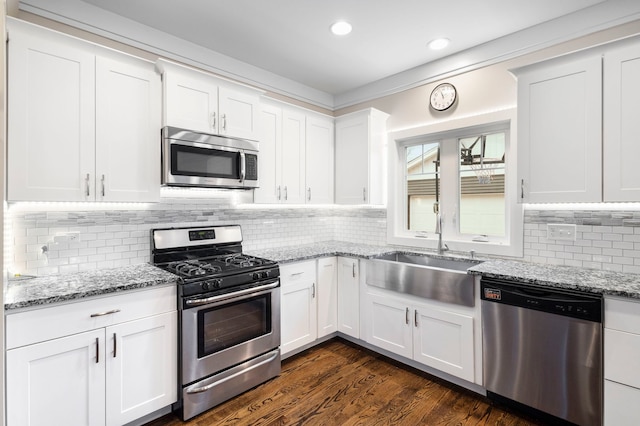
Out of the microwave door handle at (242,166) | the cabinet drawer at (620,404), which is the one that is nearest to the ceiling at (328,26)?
the microwave door handle at (242,166)

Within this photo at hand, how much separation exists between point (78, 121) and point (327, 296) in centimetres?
239

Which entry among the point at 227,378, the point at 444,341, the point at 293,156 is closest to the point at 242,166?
the point at 293,156

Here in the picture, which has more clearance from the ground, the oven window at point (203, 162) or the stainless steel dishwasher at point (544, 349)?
the oven window at point (203, 162)

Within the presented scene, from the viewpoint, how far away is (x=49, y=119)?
6.49 ft

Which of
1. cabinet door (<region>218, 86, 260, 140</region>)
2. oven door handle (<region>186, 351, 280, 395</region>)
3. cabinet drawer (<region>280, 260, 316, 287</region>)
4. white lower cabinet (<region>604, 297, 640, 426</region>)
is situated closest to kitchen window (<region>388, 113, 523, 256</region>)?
white lower cabinet (<region>604, 297, 640, 426</region>)

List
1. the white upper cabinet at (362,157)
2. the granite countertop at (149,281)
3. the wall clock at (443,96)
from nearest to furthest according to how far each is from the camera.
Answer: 1. the granite countertop at (149,281)
2. the wall clock at (443,96)
3. the white upper cabinet at (362,157)

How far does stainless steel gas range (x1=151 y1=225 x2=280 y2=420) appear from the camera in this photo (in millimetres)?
2164

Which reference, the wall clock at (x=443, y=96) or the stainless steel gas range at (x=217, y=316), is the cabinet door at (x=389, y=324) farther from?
the wall clock at (x=443, y=96)

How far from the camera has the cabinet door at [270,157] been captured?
3111 mm

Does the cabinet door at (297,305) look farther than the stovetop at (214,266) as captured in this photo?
Yes

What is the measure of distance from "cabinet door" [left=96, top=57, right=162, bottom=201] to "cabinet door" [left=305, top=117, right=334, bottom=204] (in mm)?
1540

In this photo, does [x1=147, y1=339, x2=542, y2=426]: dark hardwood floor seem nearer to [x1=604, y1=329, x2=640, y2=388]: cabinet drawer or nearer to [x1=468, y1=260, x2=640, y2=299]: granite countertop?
[x1=604, y1=329, x2=640, y2=388]: cabinet drawer

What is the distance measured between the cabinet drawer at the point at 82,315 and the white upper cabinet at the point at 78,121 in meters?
0.69

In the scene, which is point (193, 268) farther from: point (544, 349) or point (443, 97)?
point (443, 97)
